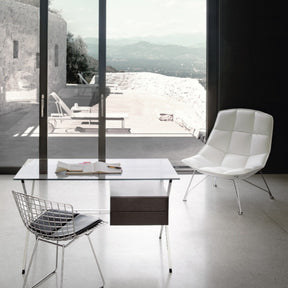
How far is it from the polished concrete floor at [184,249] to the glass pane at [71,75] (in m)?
1.29

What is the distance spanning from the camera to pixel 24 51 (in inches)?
255

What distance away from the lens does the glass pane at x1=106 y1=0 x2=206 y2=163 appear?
661 cm

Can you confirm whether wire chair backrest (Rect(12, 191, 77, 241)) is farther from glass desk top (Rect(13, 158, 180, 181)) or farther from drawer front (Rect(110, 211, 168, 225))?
glass desk top (Rect(13, 158, 180, 181))

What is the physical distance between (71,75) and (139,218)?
11.3 feet

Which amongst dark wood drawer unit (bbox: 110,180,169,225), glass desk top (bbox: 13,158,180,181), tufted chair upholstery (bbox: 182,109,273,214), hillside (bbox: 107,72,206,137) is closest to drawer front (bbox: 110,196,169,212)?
dark wood drawer unit (bbox: 110,180,169,225)

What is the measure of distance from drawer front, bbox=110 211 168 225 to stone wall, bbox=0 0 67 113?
11.0 ft

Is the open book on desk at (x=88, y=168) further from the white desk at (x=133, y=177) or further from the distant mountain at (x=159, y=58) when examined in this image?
the distant mountain at (x=159, y=58)

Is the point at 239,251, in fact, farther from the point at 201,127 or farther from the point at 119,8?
the point at 119,8

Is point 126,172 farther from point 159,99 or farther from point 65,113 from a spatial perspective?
point 159,99

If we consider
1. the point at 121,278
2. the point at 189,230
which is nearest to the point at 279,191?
the point at 189,230

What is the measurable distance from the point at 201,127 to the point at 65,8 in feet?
7.66

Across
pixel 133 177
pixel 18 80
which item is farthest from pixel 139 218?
pixel 18 80

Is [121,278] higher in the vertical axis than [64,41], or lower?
lower

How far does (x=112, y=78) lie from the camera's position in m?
6.61
